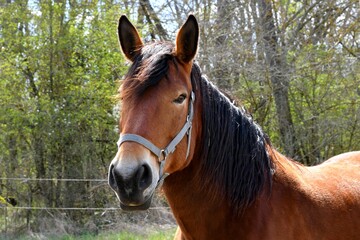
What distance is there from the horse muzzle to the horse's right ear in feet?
2.67

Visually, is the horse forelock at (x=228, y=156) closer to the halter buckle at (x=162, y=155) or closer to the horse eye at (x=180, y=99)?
the horse eye at (x=180, y=99)

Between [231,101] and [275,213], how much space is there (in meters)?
0.74

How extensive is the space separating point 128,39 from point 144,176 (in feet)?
3.04

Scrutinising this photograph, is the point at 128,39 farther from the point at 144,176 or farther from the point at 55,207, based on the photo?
the point at 55,207

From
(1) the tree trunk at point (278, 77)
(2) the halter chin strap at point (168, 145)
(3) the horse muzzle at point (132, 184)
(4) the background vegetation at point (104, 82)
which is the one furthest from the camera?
(1) the tree trunk at point (278, 77)

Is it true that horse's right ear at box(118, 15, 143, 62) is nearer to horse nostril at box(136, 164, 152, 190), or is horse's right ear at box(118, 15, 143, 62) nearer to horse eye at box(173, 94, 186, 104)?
horse eye at box(173, 94, 186, 104)

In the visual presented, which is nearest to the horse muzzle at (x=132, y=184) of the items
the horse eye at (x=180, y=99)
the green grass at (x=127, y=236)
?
the horse eye at (x=180, y=99)

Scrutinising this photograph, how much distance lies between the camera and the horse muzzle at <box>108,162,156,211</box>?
2363mm

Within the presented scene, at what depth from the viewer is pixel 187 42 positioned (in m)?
2.86

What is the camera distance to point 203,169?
115 inches

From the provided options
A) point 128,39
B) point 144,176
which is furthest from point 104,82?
point 144,176

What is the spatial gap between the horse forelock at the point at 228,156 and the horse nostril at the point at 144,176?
50 centimetres

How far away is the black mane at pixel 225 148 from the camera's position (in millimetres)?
2859

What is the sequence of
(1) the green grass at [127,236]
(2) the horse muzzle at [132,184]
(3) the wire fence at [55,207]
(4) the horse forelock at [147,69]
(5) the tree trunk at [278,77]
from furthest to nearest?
(5) the tree trunk at [278,77], (3) the wire fence at [55,207], (1) the green grass at [127,236], (4) the horse forelock at [147,69], (2) the horse muzzle at [132,184]
